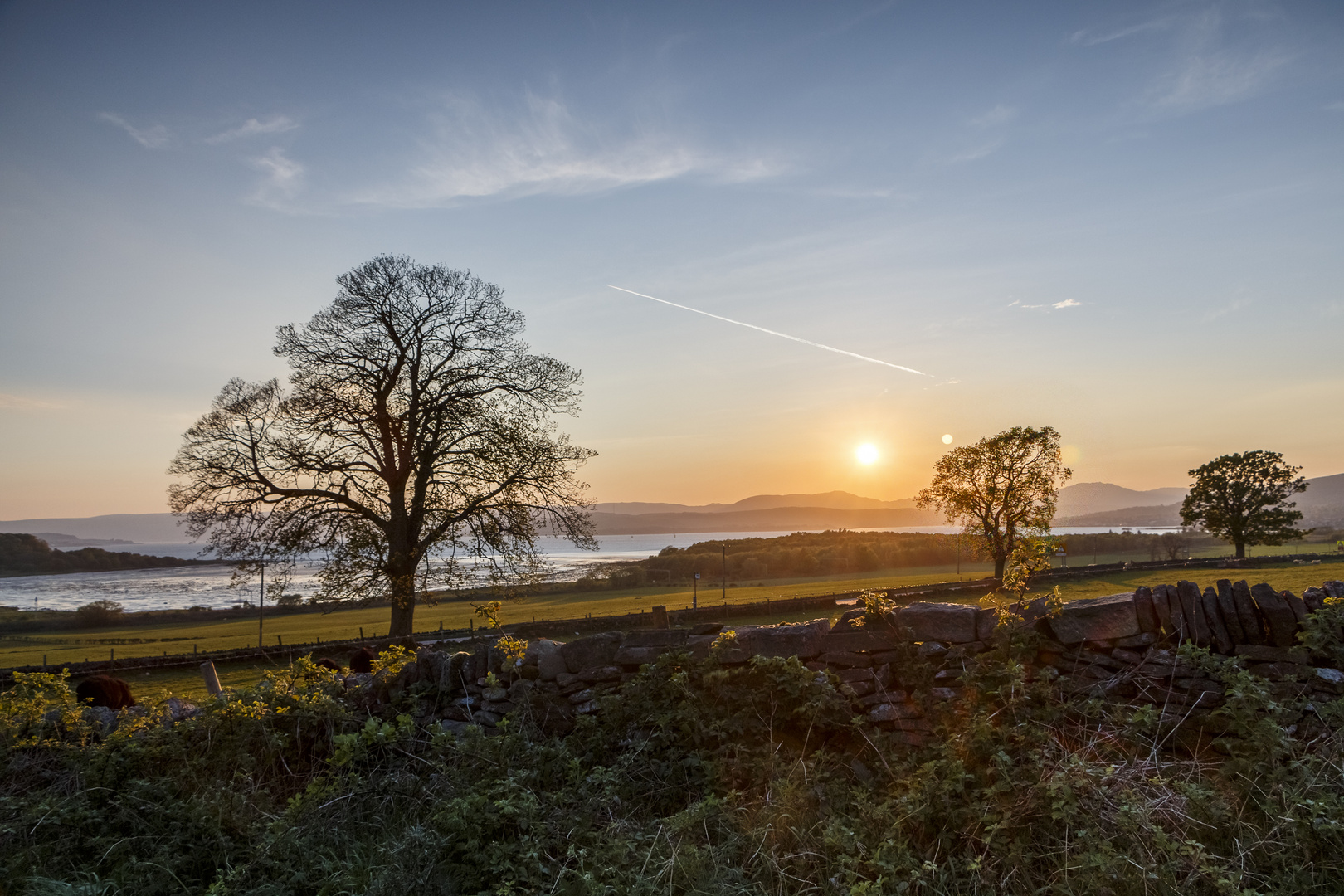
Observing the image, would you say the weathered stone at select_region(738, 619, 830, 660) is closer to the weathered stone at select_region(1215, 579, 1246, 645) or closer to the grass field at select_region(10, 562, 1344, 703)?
the weathered stone at select_region(1215, 579, 1246, 645)

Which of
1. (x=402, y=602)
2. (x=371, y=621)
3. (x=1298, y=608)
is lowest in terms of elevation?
(x=371, y=621)

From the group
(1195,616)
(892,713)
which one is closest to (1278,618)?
(1195,616)

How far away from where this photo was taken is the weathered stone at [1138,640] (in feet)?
18.1

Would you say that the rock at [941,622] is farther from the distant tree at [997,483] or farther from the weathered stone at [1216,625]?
the distant tree at [997,483]

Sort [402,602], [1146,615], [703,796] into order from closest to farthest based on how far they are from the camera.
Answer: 1. [703,796]
2. [1146,615]
3. [402,602]

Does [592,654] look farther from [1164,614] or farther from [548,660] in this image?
[1164,614]

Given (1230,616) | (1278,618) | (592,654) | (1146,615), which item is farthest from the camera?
(592,654)

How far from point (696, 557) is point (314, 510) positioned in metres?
47.9

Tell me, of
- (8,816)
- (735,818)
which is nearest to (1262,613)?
(735,818)

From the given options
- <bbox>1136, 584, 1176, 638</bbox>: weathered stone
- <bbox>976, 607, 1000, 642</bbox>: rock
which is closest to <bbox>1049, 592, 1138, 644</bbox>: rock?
<bbox>1136, 584, 1176, 638</bbox>: weathered stone

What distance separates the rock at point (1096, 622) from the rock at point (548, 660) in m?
4.30

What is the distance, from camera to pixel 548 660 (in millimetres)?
6508

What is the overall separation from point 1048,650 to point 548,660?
4.34 m

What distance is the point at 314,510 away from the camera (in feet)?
61.2
